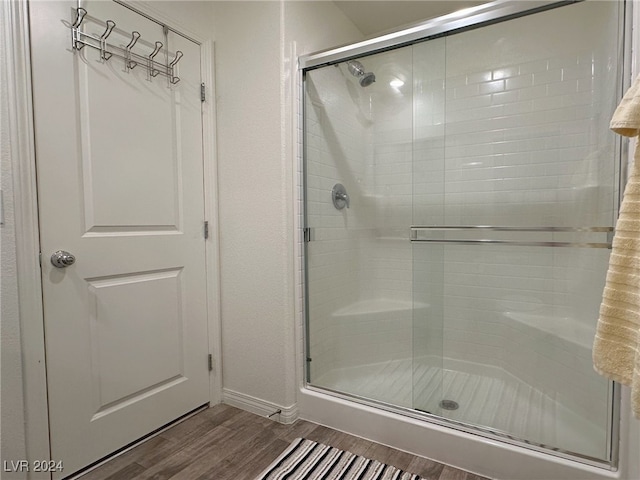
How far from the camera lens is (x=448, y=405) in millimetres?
1633

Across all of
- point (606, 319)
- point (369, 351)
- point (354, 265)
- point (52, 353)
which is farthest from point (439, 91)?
point (52, 353)

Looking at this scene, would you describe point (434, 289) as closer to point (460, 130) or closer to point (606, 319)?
point (460, 130)

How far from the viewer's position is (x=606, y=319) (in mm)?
881

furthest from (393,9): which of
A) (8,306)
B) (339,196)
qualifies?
(8,306)

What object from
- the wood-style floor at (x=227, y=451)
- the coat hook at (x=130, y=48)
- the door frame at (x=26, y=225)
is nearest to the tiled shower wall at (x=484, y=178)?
the wood-style floor at (x=227, y=451)

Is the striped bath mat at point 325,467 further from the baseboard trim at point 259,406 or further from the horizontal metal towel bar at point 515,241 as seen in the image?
the horizontal metal towel bar at point 515,241

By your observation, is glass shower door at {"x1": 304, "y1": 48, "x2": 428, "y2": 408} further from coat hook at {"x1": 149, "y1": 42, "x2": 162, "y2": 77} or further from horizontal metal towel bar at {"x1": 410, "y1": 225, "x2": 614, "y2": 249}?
coat hook at {"x1": 149, "y1": 42, "x2": 162, "y2": 77}

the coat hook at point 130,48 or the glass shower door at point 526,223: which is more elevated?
the coat hook at point 130,48

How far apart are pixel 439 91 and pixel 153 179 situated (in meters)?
1.50

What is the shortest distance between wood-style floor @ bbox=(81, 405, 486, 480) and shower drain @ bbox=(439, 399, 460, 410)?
0.77 feet

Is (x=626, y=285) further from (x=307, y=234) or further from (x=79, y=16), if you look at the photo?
(x=79, y=16)

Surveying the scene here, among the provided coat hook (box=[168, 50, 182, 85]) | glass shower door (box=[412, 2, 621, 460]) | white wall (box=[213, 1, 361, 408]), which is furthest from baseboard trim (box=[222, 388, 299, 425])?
coat hook (box=[168, 50, 182, 85])

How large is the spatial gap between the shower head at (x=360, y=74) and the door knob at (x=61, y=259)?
62.4 inches

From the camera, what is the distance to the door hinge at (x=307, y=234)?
1.91m
